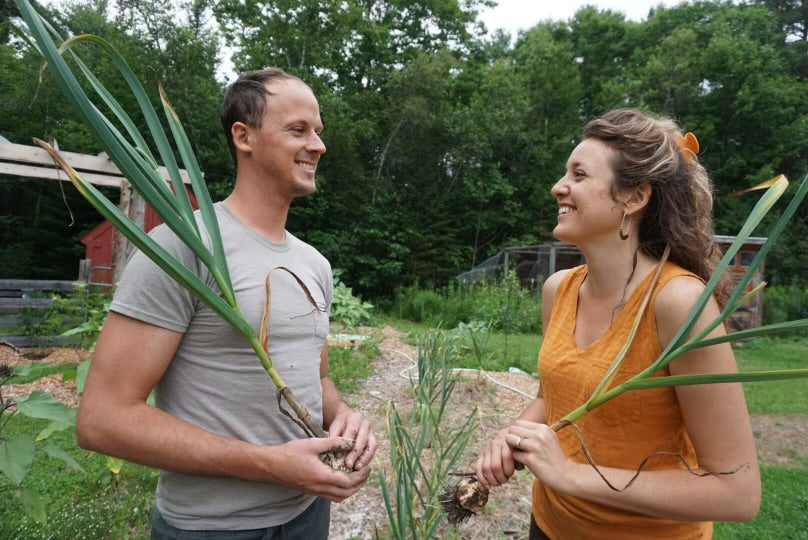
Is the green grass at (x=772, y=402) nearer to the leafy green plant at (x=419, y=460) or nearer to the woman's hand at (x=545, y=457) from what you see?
the leafy green plant at (x=419, y=460)

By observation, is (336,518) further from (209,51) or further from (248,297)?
(209,51)

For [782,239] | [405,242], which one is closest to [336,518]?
[405,242]

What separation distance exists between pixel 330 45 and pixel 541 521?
17.8 meters

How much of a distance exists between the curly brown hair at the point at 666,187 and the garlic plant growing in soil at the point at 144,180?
1022 millimetres

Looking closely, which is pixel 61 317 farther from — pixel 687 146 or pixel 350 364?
pixel 687 146

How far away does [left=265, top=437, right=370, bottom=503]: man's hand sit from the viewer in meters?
1.00

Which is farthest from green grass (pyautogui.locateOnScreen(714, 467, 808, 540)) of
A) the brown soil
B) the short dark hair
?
the short dark hair

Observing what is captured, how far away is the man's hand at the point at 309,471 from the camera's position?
100cm

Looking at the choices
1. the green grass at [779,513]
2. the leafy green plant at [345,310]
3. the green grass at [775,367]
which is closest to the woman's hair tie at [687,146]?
the green grass at [779,513]

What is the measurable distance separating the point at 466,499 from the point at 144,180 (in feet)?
3.38

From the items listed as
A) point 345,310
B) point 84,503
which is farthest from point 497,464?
point 345,310

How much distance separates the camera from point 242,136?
A: 1392mm

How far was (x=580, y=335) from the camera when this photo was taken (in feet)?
4.46

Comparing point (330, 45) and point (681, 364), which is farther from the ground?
point (330, 45)
